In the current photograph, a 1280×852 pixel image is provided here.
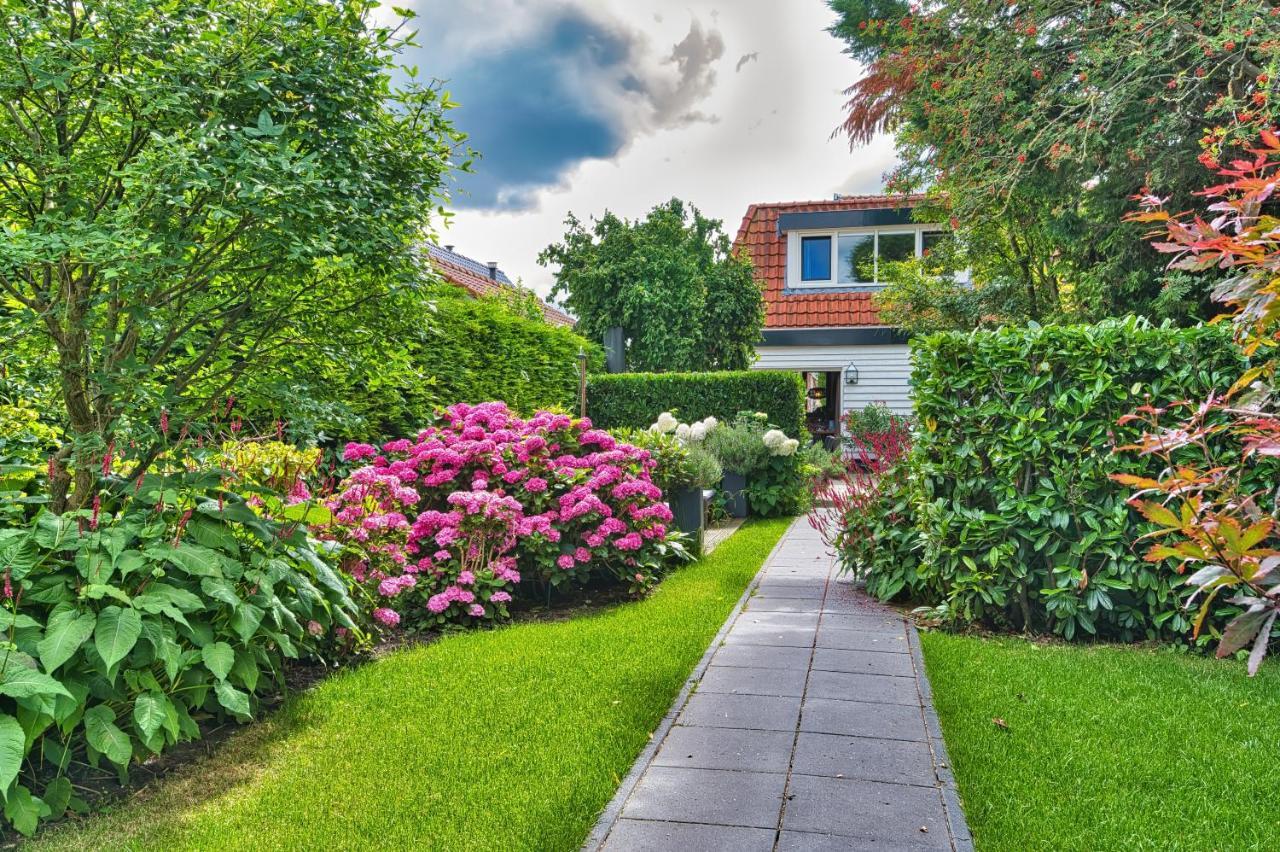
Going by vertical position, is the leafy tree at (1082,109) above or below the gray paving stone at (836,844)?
above

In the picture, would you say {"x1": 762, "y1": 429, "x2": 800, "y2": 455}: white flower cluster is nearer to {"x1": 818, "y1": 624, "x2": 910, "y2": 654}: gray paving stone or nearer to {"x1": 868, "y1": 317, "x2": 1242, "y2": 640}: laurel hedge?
{"x1": 868, "y1": 317, "x2": 1242, "y2": 640}: laurel hedge

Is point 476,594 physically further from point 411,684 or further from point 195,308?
point 195,308

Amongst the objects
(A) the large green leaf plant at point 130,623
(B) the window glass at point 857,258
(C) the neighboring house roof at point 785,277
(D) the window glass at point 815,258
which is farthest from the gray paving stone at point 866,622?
(D) the window glass at point 815,258

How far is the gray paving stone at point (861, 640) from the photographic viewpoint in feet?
14.8

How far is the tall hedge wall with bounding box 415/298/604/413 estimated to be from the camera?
Result: 335 inches

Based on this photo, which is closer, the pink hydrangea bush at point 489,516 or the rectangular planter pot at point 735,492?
the pink hydrangea bush at point 489,516

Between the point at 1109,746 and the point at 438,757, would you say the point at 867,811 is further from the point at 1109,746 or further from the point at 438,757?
the point at 438,757

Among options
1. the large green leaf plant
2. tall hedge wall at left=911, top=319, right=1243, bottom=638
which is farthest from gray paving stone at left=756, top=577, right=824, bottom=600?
the large green leaf plant

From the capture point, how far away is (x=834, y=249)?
17203 millimetres

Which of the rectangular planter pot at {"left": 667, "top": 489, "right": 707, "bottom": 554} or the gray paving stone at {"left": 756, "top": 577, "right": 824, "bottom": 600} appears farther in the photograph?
the rectangular planter pot at {"left": 667, "top": 489, "right": 707, "bottom": 554}

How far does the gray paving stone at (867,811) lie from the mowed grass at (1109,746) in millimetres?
151

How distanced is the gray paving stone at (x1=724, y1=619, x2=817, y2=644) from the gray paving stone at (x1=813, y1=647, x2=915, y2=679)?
0.65ft

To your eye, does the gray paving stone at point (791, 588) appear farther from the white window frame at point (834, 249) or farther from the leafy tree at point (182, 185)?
the white window frame at point (834, 249)

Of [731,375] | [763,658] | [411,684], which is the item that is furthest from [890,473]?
[731,375]
